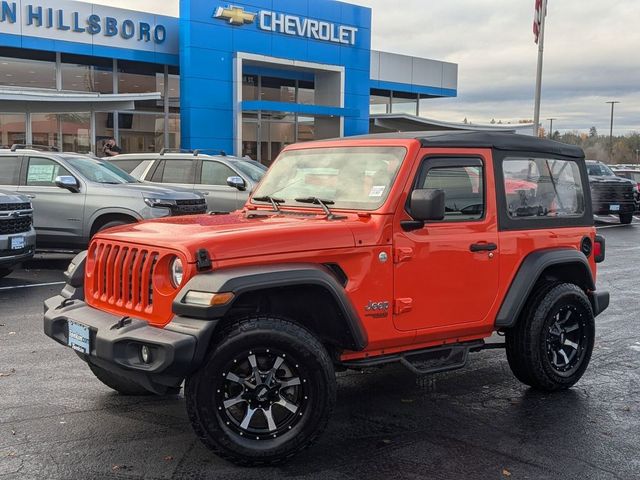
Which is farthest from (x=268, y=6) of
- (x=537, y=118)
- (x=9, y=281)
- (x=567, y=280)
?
(x=567, y=280)

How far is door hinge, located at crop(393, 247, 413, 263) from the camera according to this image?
4.35m

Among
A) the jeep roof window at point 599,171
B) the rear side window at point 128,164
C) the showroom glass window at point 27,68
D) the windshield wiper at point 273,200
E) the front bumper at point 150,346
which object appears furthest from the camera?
the showroom glass window at point 27,68

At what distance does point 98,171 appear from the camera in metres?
11.5

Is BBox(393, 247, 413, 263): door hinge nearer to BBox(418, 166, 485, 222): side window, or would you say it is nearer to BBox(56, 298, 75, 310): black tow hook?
Result: BBox(418, 166, 485, 222): side window

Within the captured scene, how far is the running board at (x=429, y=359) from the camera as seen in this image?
4406 millimetres

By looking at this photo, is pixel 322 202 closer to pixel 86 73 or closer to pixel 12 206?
pixel 12 206

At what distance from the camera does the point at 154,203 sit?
10.7m

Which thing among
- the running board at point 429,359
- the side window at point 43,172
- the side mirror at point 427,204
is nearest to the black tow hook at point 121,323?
the running board at point 429,359

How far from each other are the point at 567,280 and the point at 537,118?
785 inches

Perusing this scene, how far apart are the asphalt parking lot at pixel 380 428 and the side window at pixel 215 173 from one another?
6.97 m

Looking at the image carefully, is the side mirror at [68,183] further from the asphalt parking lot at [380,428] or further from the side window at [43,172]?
the asphalt parking lot at [380,428]

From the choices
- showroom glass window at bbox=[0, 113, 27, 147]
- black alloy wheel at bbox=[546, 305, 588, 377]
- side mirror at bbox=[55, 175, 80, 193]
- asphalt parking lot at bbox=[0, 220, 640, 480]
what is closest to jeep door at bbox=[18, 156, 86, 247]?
side mirror at bbox=[55, 175, 80, 193]

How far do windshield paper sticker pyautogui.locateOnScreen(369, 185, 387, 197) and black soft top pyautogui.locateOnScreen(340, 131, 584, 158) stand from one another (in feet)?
1.37

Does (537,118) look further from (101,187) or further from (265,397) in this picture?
(265,397)
